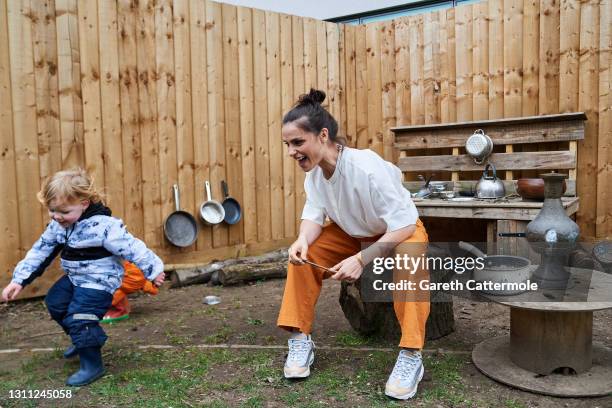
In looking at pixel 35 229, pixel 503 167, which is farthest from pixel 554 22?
pixel 35 229

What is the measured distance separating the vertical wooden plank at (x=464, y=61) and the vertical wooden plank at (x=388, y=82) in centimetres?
68

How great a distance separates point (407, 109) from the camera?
18.2ft

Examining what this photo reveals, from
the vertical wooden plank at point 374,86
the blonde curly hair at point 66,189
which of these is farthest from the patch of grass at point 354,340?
the vertical wooden plank at point 374,86

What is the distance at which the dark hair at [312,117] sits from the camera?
96.9 inches

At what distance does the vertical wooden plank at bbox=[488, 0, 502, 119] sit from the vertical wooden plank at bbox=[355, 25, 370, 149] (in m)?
1.29

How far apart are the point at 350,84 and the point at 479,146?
63.4 inches

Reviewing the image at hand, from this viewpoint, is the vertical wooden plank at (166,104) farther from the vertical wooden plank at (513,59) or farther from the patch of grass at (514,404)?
the patch of grass at (514,404)

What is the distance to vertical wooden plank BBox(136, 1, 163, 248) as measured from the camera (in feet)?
14.5

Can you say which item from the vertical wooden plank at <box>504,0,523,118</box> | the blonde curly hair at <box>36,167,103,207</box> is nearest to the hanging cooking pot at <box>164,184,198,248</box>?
the blonde curly hair at <box>36,167,103,207</box>

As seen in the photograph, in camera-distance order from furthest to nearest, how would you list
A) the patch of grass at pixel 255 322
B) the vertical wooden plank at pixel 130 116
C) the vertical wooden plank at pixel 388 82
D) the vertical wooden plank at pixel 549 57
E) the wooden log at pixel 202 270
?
the vertical wooden plank at pixel 388 82, the vertical wooden plank at pixel 549 57, the wooden log at pixel 202 270, the vertical wooden plank at pixel 130 116, the patch of grass at pixel 255 322

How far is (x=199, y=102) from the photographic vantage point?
4.77 m

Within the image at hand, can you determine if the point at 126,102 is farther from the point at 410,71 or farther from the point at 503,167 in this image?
the point at 503,167

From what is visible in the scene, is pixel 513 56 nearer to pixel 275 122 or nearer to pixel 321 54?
pixel 321 54

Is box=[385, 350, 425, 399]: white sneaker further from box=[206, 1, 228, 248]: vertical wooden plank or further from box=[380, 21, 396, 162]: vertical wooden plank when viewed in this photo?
box=[380, 21, 396, 162]: vertical wooden plank
